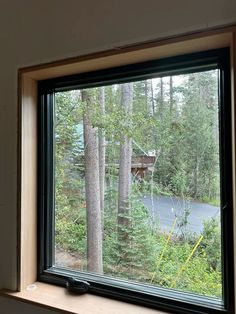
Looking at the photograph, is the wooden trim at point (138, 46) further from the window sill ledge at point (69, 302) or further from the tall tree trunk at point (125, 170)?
the window sill ledge at point (69, 302)

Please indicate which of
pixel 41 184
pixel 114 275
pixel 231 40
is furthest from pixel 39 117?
pixel 231 40

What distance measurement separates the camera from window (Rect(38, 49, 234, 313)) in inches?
46.9

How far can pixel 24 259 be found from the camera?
57.7 inches

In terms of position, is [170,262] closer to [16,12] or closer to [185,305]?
[185,305]

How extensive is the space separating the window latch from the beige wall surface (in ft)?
0.90

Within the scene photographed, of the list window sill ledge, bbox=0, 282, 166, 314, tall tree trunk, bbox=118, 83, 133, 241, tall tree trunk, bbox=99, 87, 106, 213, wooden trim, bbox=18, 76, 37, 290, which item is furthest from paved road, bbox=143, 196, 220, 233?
wooden trim, bbox=18, 76, 37, 290

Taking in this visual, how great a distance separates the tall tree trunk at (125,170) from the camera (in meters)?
1.40

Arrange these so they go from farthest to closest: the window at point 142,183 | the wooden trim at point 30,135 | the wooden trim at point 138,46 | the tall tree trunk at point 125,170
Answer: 1. the tall tree trunk at point 125,170
2. the wooden trim at point 30,135
3. the window at point 142,183
4. the wooden trim at point 138,46

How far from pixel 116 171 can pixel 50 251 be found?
0.56m

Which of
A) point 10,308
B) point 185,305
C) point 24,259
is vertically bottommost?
point 10,308

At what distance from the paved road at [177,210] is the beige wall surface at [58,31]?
25.7 inches

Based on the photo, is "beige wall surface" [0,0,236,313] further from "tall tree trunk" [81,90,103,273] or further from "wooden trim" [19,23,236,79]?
"tall tree trunk" [81,90,103,273]

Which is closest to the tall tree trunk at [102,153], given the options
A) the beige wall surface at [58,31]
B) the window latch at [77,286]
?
the beige wall surface at [58,31]

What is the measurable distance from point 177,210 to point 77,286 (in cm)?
59
